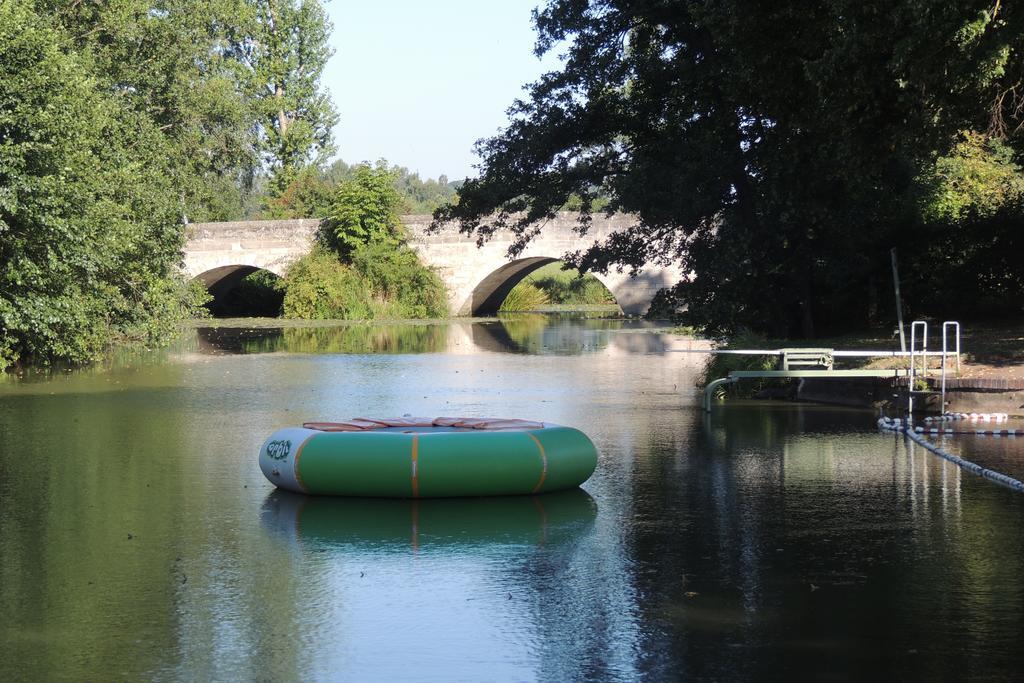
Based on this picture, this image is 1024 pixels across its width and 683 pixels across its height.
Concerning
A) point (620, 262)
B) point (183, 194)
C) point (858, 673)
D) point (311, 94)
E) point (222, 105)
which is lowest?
point (858, 673)

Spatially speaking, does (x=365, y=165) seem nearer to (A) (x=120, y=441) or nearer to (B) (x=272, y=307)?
(B) (x=272, y=307)

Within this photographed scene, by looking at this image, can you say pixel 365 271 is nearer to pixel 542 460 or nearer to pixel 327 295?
pixel 327 295

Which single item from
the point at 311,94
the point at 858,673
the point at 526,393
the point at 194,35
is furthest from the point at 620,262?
the point at 311,94

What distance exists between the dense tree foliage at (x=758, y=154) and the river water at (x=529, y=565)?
390 centimetres

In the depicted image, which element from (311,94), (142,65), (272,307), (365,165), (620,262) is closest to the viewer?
(620,262)

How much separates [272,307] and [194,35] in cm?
2511

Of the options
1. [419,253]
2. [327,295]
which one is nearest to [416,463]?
[327,295]

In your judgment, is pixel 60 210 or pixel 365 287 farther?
pixel 365 287

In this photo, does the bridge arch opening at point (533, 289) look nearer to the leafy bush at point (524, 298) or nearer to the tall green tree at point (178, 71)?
the leafy bush at point (524, 298)

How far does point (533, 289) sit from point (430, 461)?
5580cm

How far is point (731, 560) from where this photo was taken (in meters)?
8.18

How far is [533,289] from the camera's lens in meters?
65.6

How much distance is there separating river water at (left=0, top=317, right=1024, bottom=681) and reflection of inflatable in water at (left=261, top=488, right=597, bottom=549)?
0.04 meters

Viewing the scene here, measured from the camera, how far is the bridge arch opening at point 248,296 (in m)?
57.2
